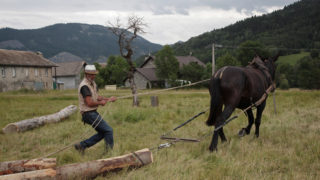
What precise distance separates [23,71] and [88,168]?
146ft

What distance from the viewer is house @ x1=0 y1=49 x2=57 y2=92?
39.8m

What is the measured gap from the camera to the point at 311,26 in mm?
81375

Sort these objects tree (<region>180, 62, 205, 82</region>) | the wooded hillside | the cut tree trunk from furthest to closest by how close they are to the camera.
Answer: the wooded hillside
tree (<region>180, 62, 205, 82</region>)
the cut tree trunk

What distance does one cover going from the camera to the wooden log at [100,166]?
369cm

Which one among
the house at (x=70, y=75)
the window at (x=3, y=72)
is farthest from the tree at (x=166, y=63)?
the house at (x=70, y=75)

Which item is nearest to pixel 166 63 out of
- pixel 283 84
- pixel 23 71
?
pixel 23 71

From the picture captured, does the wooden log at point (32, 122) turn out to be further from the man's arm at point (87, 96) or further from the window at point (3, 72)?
the window at point (3, 72)

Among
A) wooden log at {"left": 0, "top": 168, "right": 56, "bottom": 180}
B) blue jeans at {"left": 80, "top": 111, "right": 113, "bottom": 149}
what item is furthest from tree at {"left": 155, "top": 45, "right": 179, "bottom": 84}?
wooden log at {"left": 0, "top": 168, "right": 56, "bottom": 180}

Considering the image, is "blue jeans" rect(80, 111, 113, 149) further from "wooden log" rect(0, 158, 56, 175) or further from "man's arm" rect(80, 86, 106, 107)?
"wooden log" rect(0, 158, 56, 175)

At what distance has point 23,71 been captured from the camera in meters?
42.3

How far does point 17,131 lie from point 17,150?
100 inches

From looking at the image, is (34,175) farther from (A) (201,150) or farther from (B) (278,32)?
(B) (278,32)

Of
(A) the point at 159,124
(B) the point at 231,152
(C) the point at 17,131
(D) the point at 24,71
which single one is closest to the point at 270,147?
(B) the point at 231,152

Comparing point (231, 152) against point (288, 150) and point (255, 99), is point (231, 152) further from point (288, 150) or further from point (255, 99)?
point (255, 99)
